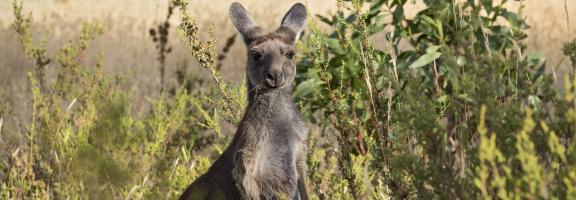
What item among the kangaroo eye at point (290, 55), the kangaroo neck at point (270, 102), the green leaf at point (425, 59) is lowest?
the kangaroo neck at point (270, 102)

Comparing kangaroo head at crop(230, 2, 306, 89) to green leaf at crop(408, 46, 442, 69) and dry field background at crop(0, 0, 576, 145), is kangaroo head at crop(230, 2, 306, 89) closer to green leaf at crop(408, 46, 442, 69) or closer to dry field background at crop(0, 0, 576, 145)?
green leaf at crop(408, 46, 442, 69)

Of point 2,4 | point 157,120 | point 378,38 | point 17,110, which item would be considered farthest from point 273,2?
point 157,120

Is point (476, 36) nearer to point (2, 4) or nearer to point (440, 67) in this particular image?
point (440, 67)

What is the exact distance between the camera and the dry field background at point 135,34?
44.1 ft

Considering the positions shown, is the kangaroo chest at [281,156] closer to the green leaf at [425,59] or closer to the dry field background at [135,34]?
the green leaf at [425,59]

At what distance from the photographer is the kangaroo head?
17.6 ft

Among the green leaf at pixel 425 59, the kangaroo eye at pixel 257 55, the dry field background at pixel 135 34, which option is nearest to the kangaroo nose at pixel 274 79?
the kangaroo eye at pixel 257 55

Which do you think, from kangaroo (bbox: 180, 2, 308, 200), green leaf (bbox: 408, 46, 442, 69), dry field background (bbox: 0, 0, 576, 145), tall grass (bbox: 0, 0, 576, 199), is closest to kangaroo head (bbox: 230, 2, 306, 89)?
kangaroo (bbox: 180, 2, 308, 200)

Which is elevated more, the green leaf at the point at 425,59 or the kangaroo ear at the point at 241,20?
the kangaroo ear at the point at 241,20

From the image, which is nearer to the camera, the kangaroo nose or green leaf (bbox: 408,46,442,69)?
the kangaroo nose

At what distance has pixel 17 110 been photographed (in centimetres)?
1187

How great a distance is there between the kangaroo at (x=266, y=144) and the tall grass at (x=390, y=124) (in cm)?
11

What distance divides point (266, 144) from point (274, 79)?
34 centimetres

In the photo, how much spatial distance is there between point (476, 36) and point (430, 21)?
0.52 m
